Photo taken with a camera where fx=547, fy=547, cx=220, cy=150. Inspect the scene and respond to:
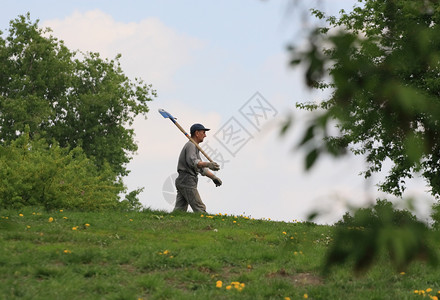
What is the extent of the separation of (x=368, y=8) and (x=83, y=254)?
61.2ft

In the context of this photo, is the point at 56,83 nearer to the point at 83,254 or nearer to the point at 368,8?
the point at 368,8

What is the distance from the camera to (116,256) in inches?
358

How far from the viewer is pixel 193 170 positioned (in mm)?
14688

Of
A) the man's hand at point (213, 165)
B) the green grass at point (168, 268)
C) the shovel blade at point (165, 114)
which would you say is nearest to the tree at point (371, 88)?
the green grass at point (168, 268)

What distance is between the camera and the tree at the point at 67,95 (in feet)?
119

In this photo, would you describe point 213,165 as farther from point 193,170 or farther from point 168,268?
point 168,268

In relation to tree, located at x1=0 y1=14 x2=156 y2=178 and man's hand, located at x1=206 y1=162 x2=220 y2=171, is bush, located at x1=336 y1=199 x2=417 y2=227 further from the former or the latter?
tree, located at x1=0 y1=14 x2=156 y2=178

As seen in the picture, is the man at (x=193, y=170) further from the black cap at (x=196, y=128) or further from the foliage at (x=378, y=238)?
the foliage at (x=378, y=238)

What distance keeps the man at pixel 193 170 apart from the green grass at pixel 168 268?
2602mm

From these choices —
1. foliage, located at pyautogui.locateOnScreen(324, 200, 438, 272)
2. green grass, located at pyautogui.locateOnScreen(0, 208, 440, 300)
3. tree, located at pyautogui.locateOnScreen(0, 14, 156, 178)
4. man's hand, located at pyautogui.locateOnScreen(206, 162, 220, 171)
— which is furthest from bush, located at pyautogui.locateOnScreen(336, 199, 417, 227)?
tree, located at pyautogui.locateOnScreen(0, 14, 156, 178)

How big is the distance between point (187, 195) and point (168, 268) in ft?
20.4

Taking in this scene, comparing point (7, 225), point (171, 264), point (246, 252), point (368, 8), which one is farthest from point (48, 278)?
point (368, 8)

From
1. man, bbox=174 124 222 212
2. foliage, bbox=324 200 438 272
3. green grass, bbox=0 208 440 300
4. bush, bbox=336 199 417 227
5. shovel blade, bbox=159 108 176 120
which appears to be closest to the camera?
foliage, bbox=324 200 438 272

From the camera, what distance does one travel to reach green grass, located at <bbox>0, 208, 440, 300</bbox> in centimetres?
759
